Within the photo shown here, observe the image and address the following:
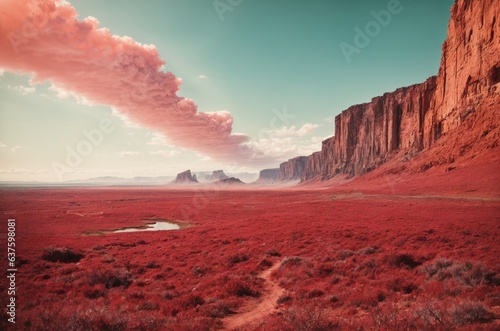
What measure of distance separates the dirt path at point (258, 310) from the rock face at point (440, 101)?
7642 cm

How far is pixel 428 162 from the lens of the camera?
7562cm

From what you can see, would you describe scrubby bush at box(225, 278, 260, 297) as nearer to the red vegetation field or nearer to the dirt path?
the red vegetation field

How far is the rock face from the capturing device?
203 feet

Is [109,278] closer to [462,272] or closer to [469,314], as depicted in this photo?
[469,314]

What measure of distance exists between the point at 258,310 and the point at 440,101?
103 meters

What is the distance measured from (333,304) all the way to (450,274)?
18.4ft

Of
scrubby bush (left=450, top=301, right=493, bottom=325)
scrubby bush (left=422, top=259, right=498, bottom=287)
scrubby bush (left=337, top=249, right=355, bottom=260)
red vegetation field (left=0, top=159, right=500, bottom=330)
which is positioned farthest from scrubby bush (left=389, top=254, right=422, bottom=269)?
scrubby bush (left=450, top=301, right=493, bottom=325)

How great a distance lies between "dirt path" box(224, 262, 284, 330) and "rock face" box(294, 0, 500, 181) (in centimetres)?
7642

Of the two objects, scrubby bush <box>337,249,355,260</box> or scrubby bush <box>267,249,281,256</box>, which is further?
scrubby bush <box>267,249,281,256</box>

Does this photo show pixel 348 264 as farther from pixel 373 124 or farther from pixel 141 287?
Answer: pixel 373 124

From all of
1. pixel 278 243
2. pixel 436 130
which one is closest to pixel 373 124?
pixel 436 130

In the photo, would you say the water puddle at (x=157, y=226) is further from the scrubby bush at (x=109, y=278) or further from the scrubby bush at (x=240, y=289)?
the scrubby bush at (x=240, y=289)

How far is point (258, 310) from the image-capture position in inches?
365

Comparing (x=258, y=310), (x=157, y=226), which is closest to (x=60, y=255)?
(x=258, y=310)
